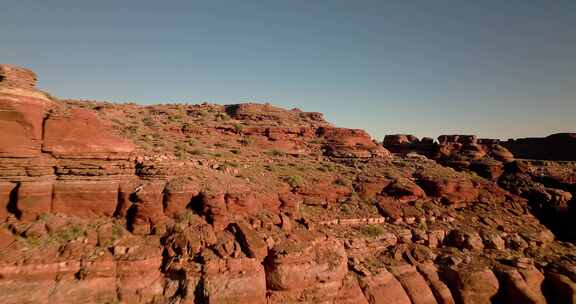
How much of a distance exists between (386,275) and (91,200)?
43.0 feet

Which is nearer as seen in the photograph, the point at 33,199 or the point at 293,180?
the point at 33,199

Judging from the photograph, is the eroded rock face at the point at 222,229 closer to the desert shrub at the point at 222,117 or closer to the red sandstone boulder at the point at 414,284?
the red sandstone boulder at the point at 414,284

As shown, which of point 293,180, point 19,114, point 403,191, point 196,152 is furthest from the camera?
point 403,191

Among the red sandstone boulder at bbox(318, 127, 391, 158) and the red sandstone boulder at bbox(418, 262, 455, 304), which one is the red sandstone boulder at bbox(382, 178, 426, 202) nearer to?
the red sandstone boulder at bbox(418, 262, 455, 304)

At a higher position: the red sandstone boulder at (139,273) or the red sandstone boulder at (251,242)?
the red sandstone boulder at (251,242)

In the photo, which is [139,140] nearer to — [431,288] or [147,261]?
[147,261]

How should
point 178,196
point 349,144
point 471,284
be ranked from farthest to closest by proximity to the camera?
1. point 349,144
2. point 471,284
3. point 178,196

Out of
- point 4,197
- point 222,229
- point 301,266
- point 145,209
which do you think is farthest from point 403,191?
point 4,197

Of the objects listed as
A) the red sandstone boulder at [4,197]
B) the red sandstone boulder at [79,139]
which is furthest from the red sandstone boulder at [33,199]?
the red sandstone boulder at [79,139]

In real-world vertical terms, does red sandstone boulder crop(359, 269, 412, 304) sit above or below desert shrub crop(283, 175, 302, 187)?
below

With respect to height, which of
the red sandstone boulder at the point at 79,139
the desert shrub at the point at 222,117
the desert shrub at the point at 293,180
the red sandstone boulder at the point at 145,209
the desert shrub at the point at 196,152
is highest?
the desert shrub at the point at 222,117

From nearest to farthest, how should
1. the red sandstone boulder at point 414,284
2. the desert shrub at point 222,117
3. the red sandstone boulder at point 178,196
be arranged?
the red sandstone boulder at point 414,284, the red sandstone boulder at point 178,196, the desert shrub at point 222,117

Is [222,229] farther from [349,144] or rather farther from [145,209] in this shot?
[349,144]

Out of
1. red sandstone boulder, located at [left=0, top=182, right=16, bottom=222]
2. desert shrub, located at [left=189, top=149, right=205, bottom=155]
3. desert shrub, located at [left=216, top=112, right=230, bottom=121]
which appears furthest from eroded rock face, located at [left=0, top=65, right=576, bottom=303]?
desert shrub, located at [left=216, top=112, right=230, bottom=121]
